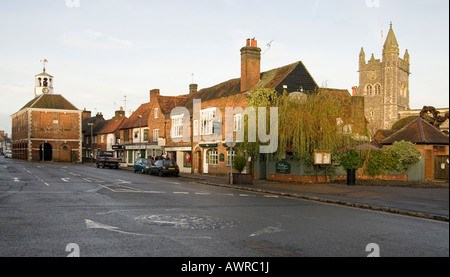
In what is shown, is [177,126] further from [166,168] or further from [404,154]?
[404,154]

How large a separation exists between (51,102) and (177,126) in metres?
52.0

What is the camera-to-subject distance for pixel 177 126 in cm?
4519

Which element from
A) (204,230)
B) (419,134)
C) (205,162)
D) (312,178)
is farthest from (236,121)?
(204,230)

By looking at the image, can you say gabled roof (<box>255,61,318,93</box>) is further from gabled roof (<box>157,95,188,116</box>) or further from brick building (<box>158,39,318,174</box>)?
gabled roof (<box>157,95,188,116</box>)

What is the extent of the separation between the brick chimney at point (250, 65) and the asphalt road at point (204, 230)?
21029 mm

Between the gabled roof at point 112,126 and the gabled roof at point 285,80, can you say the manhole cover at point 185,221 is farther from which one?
the gabled roof at point 112,126

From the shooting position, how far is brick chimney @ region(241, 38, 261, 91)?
3541 cm

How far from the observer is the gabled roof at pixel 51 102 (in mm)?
84875

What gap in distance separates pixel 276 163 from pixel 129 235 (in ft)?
69.2

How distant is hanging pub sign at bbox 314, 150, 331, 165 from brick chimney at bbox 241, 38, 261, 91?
12032mm

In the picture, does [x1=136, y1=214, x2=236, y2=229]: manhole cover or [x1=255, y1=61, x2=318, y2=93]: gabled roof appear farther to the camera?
[x1=255, y1=61, x2=318, y2=93]: gabled roof

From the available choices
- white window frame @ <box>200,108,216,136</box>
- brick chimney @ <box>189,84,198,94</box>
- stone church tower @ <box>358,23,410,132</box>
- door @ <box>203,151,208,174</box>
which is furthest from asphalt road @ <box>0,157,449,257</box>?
stone church tower @ <box>358,23,410,132</box>
